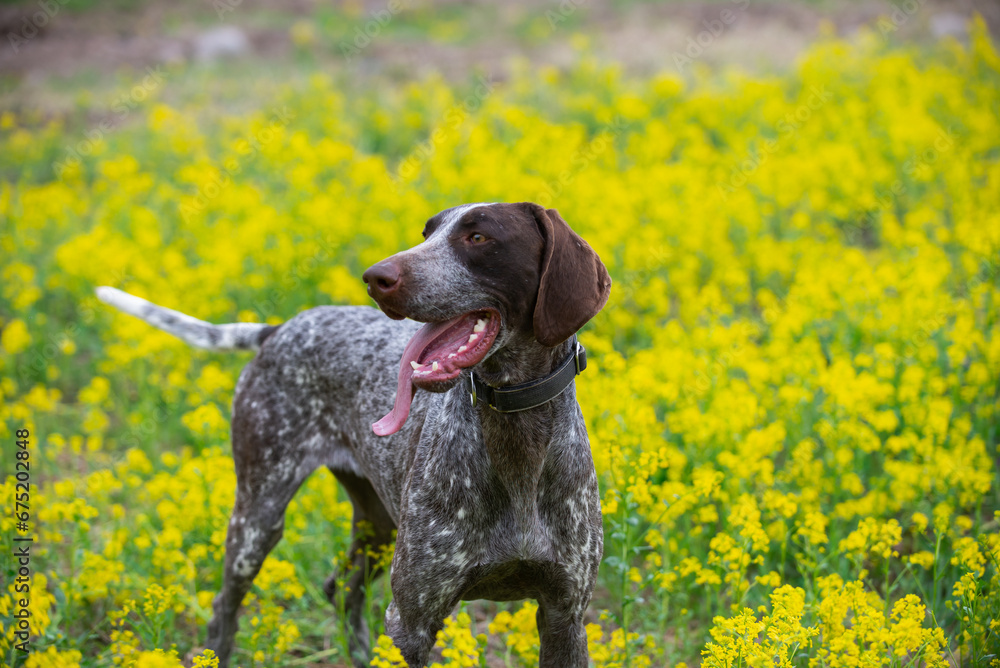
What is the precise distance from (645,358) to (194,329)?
2.74m

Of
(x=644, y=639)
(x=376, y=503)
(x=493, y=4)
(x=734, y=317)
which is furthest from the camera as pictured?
(x=493, y=4)

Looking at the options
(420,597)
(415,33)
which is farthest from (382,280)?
(415,33)

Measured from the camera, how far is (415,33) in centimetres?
2241

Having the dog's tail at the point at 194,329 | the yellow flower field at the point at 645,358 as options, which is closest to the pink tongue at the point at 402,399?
the yellow flower field at the point at 645,358

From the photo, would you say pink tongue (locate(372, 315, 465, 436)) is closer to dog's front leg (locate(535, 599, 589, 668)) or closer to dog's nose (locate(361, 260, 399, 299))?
dog's nose (locate(361, 260, 399, 299))

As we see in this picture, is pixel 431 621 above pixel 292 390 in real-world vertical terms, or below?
below

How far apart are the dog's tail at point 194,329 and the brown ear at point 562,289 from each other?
6.62ft

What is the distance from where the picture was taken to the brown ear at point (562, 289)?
2.90 m

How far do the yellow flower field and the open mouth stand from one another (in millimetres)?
830

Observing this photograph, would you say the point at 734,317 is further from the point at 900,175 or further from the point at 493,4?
the point at 493,4

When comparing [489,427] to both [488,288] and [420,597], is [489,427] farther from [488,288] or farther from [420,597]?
[420,597]

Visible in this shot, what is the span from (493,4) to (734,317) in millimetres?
20690

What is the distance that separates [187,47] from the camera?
1991cm

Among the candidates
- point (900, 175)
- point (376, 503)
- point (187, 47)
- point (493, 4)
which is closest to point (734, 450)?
point (376, 503)
